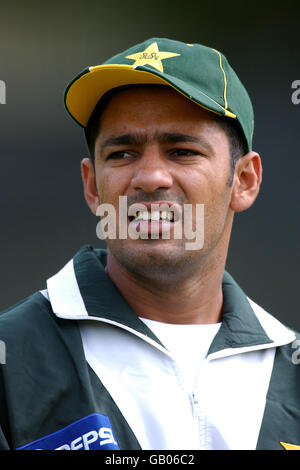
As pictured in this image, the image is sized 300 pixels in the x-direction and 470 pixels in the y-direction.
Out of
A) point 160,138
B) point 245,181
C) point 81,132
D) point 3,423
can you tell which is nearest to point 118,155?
point 160,138

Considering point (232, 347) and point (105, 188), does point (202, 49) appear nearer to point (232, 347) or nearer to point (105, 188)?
point (105, 188)

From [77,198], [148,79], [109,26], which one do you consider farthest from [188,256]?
[109,26]

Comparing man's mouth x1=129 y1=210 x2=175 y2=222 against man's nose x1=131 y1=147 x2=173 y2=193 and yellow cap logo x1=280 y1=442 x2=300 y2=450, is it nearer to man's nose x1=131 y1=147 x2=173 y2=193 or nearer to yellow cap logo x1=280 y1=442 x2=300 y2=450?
man's nose x1=131 y1=147 x2=173 y2=193

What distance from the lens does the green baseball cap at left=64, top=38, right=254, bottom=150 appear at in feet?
5.06

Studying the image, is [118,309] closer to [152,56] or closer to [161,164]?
[161,164]

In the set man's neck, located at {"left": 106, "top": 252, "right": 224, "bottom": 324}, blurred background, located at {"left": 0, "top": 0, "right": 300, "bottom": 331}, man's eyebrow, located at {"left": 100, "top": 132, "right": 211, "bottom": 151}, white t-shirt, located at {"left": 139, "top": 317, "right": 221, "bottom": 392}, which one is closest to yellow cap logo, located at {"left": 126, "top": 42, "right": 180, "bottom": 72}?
man's eyebrow, located at {"left": 100, "top": 132, "right": 211, "bottom": 151}

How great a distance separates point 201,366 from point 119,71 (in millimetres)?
612

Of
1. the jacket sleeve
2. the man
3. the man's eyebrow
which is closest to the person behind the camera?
the jacket sleeve

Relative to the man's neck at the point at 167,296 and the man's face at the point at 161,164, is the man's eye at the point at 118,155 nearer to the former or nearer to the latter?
the man's face at the point at 161,164

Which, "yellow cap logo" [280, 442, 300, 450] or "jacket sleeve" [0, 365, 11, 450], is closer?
"jacket sleeve" [0, 365, 11, 450]

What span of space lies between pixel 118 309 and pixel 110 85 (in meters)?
0.46


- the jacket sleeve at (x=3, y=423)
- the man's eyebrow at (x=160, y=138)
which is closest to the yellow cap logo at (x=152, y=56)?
the man's eyebrow at (x=160, y=138)

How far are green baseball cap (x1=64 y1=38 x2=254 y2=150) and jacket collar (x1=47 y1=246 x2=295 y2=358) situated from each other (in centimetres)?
34

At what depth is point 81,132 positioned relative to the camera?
11.6ft
